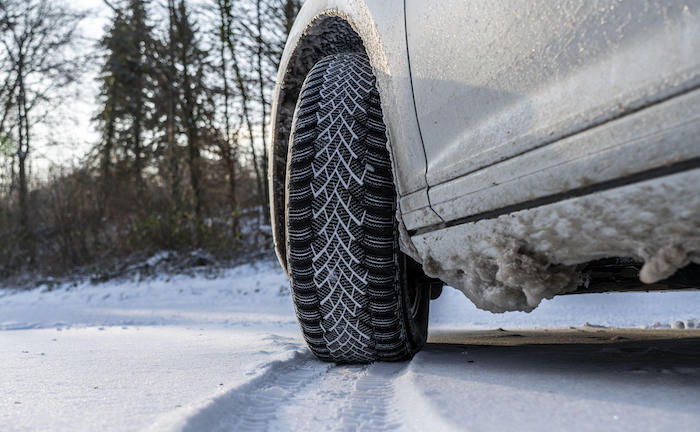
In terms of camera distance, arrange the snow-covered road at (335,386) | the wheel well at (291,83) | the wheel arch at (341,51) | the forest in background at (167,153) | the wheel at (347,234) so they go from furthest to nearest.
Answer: the forest in background at (167,153) → the wheel well at (291,83) → the wheel at (347,234) → the wheel arch at (341,51) → the snow-covered road at (335,386)

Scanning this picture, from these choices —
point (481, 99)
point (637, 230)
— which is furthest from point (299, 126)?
point (637, 230)

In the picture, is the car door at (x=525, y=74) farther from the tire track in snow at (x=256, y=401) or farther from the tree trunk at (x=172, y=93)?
the tree trunk at (x=172, y=93)

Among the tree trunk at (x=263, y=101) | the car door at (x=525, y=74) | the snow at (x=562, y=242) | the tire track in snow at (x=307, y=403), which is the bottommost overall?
the tire track in snow at (x=307, y=403)

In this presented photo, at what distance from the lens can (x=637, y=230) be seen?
0.86m

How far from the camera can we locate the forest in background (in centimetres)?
742

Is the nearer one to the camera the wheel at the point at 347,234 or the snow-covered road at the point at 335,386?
the snow-covered road at the point at 335,386

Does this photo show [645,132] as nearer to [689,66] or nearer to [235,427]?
[689,66]

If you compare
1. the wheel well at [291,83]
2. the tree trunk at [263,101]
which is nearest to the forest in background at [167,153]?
the tree trunk at [263,101]

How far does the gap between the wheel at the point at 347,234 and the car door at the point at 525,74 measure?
0.26 meters

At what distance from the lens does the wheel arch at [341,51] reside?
132cm

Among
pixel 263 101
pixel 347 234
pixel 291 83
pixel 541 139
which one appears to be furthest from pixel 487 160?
pixel 263 101

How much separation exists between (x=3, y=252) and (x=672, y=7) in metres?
9.20

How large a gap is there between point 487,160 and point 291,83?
1.11 metres

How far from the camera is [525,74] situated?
39.4 inches
